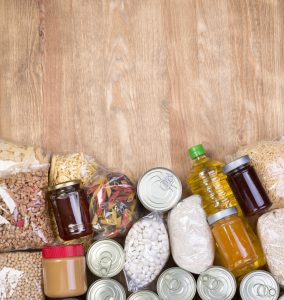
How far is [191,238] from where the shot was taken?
1.78m

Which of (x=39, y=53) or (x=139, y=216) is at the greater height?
(x=39, y=53)

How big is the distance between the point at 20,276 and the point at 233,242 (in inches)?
26.2

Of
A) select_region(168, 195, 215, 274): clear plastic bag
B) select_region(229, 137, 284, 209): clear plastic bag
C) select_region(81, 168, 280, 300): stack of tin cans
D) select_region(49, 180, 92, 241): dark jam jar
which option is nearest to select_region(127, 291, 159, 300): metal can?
select_region(81, 168, 280, 300): stack of tin cans

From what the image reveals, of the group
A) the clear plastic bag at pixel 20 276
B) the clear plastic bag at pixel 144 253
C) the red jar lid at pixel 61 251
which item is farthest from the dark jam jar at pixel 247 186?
the clear plastic bag at pixel 20 276

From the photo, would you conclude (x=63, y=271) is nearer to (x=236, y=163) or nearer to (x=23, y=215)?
(x=23, y=215)

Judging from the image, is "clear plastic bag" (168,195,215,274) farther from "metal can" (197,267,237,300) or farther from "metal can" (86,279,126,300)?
"metal can" (86,279,126,300)

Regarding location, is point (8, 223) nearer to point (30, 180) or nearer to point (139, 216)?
point (30, 180)

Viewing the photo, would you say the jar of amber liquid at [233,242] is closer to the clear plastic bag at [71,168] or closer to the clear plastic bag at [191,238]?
the clear plastic bag at [191,238]

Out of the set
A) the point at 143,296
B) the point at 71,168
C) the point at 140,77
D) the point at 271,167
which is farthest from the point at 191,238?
the point at 140,77

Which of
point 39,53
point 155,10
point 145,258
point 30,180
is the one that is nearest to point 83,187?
point 30,180

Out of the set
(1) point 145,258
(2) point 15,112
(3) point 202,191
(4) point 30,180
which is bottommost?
(1) point 145,258

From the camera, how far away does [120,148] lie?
2016mm

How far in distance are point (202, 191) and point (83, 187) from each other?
0.39 metres

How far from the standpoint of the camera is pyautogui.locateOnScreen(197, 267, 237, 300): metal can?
178 centimetres
